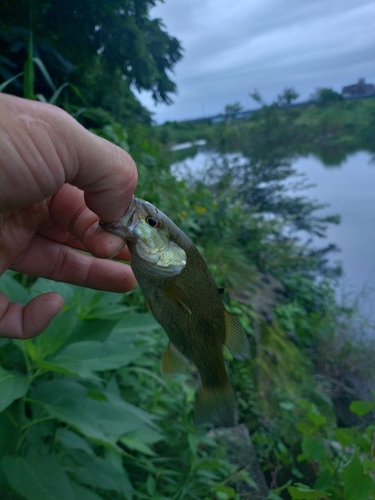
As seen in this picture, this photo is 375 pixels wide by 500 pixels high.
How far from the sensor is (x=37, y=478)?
1008mm

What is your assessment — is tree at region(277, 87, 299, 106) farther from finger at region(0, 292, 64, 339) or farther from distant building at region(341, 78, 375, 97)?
finger at region(0, 292, 64, 339)

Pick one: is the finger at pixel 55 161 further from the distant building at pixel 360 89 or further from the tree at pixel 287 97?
the tree at pixel 287 97

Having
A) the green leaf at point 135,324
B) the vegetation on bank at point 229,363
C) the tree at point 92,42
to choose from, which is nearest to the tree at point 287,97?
the vegetation on bank at point 229,363

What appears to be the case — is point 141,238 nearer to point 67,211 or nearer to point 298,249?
point 67,211

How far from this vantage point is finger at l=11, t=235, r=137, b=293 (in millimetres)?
1225

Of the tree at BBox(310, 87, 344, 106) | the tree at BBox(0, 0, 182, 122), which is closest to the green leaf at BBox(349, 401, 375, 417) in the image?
the tree at BBox(310, 87, 344, 106)

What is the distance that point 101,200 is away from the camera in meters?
Answer: 0.93

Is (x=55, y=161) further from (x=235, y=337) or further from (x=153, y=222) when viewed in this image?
(x=235, y=337)

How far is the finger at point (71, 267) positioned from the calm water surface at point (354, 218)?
333 cm

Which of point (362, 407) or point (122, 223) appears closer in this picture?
point (122, 223)

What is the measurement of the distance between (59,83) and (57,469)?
4381 millimetres

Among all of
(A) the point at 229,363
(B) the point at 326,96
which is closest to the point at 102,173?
(A) the point at 229,363

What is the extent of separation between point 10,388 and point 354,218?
4243mm

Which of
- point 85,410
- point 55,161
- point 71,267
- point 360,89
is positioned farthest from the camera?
point 360,89
